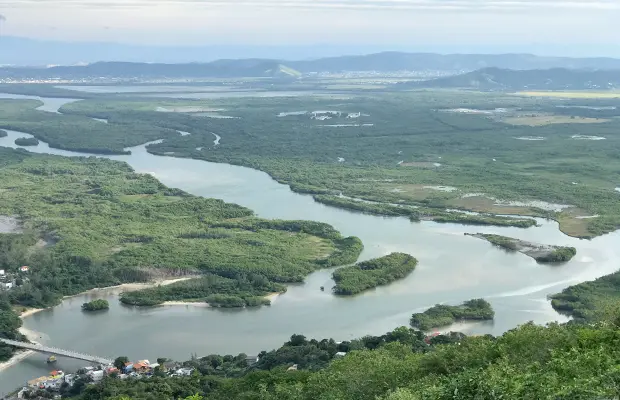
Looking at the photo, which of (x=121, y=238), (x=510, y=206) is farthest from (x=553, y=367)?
(x=510, y=206)

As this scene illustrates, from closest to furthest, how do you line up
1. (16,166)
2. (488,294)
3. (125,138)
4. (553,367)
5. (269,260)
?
(553,367) → (488,294) → (269,260) → (16,166) → (125,138)

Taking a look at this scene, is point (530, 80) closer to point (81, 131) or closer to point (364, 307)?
point (81, 131)

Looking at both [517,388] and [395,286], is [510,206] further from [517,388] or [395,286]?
[517,388]

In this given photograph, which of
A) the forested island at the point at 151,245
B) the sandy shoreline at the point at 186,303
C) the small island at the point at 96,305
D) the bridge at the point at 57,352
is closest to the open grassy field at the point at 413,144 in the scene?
the forested island at the point at 151,245

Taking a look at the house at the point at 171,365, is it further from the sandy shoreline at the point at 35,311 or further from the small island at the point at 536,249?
the small island at the point at 536,249

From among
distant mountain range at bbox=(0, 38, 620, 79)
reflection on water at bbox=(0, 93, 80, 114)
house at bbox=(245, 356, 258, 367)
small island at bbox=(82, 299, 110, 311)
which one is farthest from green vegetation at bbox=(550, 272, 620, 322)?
distant mountain range at bbox=(0, 38, 620, 79)

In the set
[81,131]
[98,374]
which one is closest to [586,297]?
[98,374]
